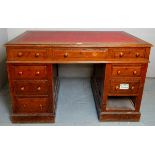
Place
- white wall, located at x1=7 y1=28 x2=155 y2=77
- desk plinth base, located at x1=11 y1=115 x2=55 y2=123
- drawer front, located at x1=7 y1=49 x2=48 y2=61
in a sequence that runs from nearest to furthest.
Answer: drawer front, located at x1=7 y1=49 x2=48 y2=61 → desk plinth base, located at x1=11 y1=115 x2=55 y2=123 → white wall, located at x1=7 y1=28 x2=155 y2=77

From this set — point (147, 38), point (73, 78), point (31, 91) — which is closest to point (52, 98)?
point (31, 91)

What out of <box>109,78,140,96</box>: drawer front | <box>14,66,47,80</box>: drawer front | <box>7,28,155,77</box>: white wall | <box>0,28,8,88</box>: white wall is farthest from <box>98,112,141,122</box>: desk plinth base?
<box>0,28,8,88</box>: white wall

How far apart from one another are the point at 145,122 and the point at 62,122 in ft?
Answer: 2.72

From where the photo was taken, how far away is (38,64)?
1.57m

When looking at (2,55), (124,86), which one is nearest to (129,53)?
(124,86)

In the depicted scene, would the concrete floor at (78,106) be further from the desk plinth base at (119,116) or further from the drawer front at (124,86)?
the drawer front at (124,86)

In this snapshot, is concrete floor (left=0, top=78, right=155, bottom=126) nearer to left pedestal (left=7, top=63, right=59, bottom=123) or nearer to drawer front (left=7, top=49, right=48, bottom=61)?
left pedestal (left=7, top=63, right=59, bottom=123)

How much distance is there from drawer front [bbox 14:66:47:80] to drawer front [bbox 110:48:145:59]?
2.11 ft

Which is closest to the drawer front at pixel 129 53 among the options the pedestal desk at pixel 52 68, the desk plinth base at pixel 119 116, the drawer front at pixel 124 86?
the pedestal desk at pixel 52 68

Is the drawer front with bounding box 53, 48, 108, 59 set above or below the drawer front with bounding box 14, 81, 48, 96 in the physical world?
Result: above

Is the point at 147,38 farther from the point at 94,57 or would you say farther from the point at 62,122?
the point at 62,122

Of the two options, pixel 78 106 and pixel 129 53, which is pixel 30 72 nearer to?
pixel 78 106

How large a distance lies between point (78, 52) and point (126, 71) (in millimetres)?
470

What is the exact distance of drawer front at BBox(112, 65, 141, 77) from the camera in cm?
161
